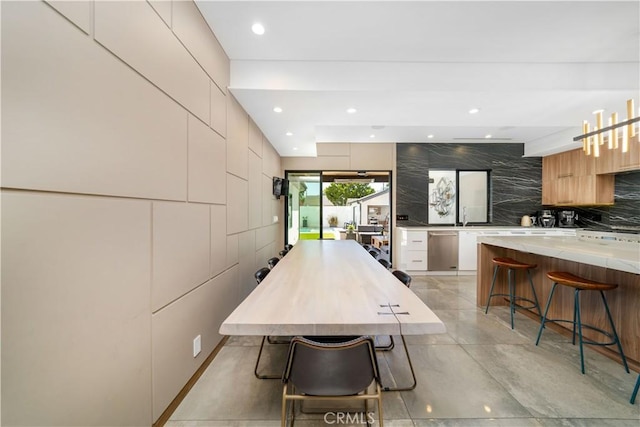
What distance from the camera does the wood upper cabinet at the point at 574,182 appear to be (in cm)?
442

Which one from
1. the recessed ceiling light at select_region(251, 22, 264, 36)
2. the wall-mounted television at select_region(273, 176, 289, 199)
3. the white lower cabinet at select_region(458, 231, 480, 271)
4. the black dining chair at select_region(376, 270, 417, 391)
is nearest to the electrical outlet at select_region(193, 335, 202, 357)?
the black dining chair at select_region(376, 270, 417, 391)

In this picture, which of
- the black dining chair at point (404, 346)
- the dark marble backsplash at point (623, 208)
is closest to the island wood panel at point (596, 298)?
the black dining chair at point (404, 346)

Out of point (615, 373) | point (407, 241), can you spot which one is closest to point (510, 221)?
point (407, 241)

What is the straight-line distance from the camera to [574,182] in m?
4.73

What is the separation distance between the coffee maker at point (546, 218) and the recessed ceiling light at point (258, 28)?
658 centimetres

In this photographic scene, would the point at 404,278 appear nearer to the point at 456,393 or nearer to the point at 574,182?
the point at 456,393

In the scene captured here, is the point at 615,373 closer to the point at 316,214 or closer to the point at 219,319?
the point at 219,319

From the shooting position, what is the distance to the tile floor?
4.97 ft

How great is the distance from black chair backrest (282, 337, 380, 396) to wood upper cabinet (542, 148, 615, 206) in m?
6.02

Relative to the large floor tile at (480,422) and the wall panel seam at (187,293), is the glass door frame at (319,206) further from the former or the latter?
the large floor tile at (480,422)

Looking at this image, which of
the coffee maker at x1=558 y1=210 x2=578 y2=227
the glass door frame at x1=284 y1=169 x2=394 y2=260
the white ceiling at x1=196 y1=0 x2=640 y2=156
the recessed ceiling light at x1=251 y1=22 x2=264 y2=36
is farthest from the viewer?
the glass door frame at x1=284 y1=169 x2=394 y2=260

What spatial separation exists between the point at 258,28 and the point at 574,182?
20.9ft


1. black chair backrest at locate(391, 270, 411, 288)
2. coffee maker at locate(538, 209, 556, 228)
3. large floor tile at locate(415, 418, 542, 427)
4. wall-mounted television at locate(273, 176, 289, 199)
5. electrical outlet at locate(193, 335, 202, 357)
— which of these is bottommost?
large floor tile at locate(415, 418, 542, 427)

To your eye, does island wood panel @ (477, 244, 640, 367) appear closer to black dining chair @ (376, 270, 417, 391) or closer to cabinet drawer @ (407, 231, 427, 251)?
cabinet drawer @ (407, 231, 427, 251)
